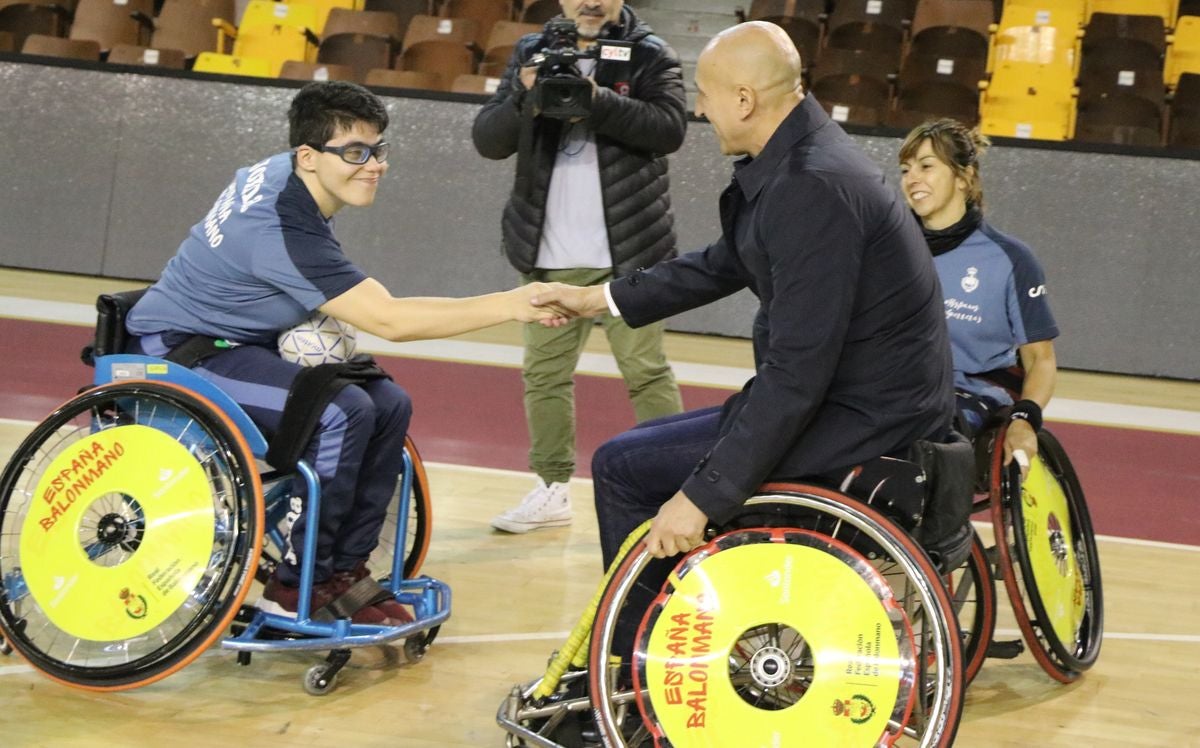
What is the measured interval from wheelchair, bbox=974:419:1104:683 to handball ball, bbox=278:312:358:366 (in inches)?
54.9

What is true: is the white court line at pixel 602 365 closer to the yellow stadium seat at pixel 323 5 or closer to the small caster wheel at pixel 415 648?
the yellow stadium seat at pixel 323 5

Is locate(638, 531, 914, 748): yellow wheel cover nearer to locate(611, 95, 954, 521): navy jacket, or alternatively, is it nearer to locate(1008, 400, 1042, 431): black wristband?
locate(611, 95, 954, 521): navy jacket

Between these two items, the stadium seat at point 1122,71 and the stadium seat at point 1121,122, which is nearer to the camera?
the stadium seat at point 1121,122

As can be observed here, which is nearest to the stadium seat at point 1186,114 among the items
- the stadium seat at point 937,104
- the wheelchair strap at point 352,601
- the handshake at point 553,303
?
the stadium seat at point 937,104

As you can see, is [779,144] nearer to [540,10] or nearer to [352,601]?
[352,601]

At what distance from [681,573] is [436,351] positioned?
4410mm

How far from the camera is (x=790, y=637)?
7.30 ft

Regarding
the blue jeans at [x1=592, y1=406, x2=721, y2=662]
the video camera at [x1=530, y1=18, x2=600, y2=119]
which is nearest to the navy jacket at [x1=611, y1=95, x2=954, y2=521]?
the blue jeans at [x1=592, y1=406, x2=721, y2=662]

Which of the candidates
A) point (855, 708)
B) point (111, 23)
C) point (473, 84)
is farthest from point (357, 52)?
point (855, 708)

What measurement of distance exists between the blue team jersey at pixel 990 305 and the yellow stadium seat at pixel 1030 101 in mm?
4706

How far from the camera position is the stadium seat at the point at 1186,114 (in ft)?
24.3

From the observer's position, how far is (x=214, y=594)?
2.57 meters

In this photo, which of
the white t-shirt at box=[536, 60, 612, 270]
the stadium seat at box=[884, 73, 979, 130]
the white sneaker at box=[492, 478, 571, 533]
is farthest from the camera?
the stadium seat at box=[884, 73, 979, 130]

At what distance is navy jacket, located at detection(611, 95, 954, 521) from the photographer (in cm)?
216
